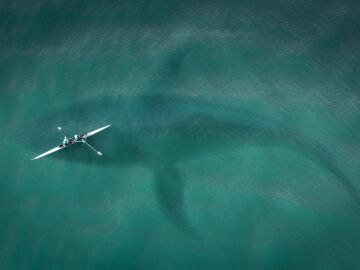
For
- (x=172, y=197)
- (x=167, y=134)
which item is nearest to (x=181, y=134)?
(x=167, y=134)

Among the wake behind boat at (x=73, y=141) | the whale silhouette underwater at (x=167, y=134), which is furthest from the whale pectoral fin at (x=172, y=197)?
the wake behind boat at (x=73, y=141)

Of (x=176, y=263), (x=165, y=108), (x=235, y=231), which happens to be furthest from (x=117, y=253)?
(x=165, y=108)

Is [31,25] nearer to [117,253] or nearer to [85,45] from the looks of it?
[85,45]

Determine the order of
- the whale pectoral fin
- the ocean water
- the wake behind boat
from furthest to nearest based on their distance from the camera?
the wake behind boat, the whale pectoral fin, the ocean water

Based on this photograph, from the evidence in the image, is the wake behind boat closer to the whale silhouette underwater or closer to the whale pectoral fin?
the whale silhouette underwater

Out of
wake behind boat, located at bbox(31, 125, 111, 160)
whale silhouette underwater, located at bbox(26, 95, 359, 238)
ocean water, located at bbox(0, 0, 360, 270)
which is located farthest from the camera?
wake behind boat, located at bbox(31, 125, 111, 160)

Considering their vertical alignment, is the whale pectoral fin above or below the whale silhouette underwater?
below

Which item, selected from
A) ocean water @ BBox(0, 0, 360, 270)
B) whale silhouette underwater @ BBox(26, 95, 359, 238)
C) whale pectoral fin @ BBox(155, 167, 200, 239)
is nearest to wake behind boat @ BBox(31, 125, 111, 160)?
whale silhouette underwater @ BBox(26, 95, 359, 238)
